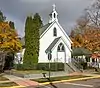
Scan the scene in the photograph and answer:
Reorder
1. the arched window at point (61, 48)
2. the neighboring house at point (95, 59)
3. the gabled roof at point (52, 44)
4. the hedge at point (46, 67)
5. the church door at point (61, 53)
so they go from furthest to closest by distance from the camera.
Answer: the arched window at point (61, 48), the church door at point (61, 53), the gabled roof at point (52, 44), the hedge at point (46, 67), the neighboring house at point (95, 59)

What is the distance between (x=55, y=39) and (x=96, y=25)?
37.2ft

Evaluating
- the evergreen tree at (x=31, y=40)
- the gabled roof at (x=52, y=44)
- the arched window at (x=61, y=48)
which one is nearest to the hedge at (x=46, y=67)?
the evergreen tree at (x=31, y=40)

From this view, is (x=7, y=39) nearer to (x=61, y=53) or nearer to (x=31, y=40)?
(x=31, y=40)

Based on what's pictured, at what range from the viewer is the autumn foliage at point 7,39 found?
3262 centimetres

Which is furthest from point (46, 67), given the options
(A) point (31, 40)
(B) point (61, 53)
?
(B) point (61, 53)

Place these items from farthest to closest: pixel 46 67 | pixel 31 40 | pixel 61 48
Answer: pixel 61 48 → pixel 31 40 → pixel 46 67

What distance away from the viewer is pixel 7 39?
33500mm

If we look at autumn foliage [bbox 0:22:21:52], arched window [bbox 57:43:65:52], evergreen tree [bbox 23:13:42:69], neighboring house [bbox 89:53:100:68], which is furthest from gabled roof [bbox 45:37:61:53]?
autumn foliage [bbox 0:22:21:52]

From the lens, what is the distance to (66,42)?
143 ft

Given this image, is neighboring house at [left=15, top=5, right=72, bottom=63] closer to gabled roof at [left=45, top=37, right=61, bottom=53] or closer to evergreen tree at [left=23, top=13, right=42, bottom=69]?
gabled roof at [left=45, top=37, right=61, bottom=53]

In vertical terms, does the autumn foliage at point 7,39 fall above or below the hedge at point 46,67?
above

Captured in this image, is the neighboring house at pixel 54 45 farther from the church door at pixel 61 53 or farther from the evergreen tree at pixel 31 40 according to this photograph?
the evergreen tree at pixel 31 40

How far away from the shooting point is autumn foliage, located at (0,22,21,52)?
1284 inches

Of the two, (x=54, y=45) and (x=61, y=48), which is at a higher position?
(x=54, y=45)
